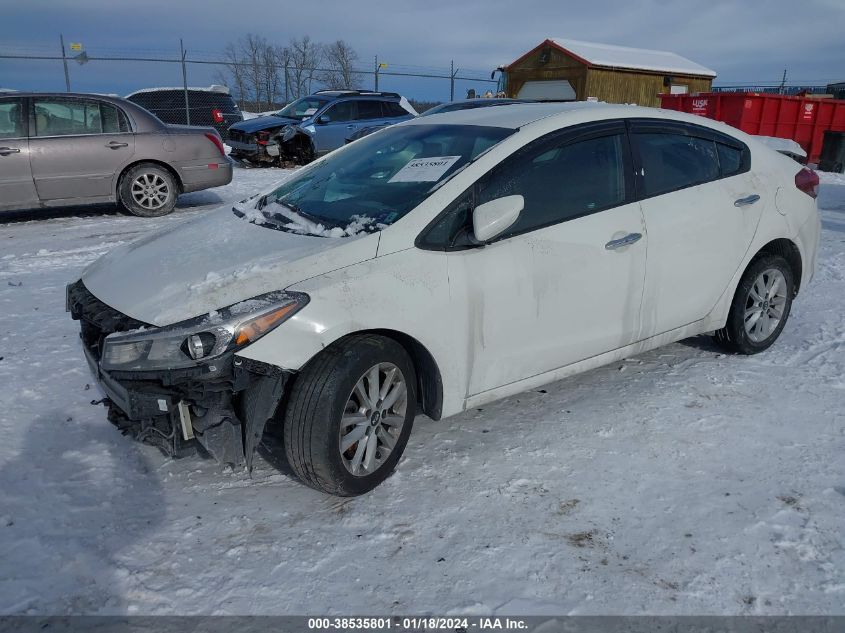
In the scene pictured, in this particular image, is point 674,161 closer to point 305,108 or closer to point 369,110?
point 369,110

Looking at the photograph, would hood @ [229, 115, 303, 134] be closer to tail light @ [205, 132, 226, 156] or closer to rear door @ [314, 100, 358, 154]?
rear door @ [314, 100, 358, 154]

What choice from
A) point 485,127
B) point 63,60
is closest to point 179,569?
point 485,127

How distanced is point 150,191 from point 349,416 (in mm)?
7150

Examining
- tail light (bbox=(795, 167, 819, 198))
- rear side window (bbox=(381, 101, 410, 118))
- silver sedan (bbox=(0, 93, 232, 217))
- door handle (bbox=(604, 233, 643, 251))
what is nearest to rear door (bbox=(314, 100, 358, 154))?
rear side window (bbox=(381, 101, 410, 118))

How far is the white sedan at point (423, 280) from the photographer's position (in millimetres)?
2627

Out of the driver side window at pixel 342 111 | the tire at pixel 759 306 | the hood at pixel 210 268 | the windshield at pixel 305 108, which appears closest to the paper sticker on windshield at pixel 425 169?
the hood at pixel 210 268

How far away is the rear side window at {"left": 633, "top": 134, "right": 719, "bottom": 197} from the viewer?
3.71 meters

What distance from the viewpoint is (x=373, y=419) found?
2.88 metres

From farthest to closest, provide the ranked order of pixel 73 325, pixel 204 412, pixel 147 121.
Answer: pixel 147 121 < pixel 73 325 < pixel 204 412

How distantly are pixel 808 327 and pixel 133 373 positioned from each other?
458 cm

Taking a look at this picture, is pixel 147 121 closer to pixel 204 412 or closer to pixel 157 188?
pixel 157 188

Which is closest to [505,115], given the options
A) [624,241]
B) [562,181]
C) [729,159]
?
[562,181]

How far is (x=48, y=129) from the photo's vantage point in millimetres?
8109

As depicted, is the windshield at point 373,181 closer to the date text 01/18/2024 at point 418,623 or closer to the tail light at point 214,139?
the date text 01/18/2024 at point 418,623
